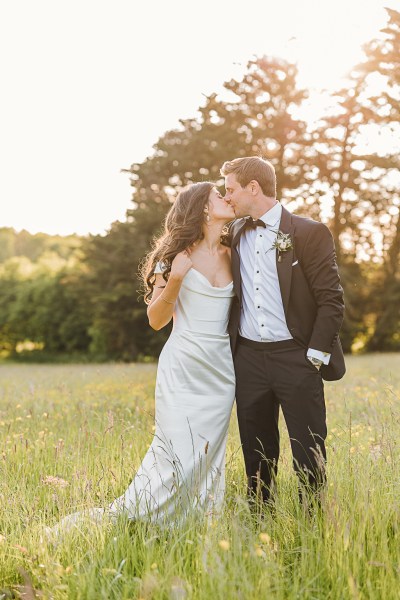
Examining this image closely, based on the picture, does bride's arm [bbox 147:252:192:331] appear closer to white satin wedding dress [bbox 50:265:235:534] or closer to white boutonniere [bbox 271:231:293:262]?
white satin wedding dress [bbox 50:265:235:534]

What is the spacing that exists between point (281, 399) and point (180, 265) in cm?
114

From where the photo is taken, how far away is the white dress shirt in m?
4.78

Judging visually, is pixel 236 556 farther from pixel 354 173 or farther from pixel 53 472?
pixel 354 173

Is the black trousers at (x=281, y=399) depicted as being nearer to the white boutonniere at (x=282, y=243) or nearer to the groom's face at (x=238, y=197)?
the white boutonniere at (x=282, y=243)

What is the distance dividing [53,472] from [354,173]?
2710 cm

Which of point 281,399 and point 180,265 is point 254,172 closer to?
point 180,265

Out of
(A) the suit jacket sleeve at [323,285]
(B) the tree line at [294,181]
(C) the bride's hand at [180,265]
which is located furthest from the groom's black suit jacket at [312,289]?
(B) the tree line at [294,181]

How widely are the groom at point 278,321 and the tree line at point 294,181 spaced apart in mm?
22700

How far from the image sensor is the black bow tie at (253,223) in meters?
4.93

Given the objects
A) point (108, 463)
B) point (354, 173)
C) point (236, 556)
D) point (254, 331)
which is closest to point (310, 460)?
point (254, 331)

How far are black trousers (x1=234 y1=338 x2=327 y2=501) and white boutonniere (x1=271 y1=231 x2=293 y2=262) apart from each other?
616mm

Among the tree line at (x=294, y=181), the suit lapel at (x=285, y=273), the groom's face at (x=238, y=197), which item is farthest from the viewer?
the tree line at (x=294, y=181)

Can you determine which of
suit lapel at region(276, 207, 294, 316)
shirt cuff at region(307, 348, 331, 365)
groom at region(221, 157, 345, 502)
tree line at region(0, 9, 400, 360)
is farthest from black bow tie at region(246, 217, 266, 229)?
tree line at region(0, 9, 400, 360)

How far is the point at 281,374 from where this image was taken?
469cm
